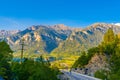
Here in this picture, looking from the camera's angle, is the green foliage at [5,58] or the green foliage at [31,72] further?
the green foliage at [31,72]

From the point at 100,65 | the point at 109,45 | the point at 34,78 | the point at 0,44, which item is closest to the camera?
the point at 34,78

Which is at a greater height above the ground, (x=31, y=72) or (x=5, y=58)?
(x=5, y=58)

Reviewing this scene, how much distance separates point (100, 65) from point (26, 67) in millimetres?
86368

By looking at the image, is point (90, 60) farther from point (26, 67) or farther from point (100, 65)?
point (26, 67)

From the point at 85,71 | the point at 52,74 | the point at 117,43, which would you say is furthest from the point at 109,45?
the point at 52,74

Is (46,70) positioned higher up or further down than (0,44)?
further down

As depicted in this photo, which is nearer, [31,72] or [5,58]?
[5,58]

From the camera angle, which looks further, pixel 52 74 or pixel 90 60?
pixel 90 60

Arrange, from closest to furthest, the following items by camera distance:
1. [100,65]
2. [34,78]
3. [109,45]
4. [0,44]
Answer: [34,78] < [0,44] < [100,65] < [109,45]

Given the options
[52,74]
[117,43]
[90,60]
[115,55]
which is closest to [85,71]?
[90,60]

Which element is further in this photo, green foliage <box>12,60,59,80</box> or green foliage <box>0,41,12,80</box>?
green foliage <box>12,60,59,80</box>

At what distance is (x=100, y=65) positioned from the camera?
144000 mm

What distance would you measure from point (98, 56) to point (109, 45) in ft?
42.7

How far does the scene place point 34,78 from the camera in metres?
56.6
